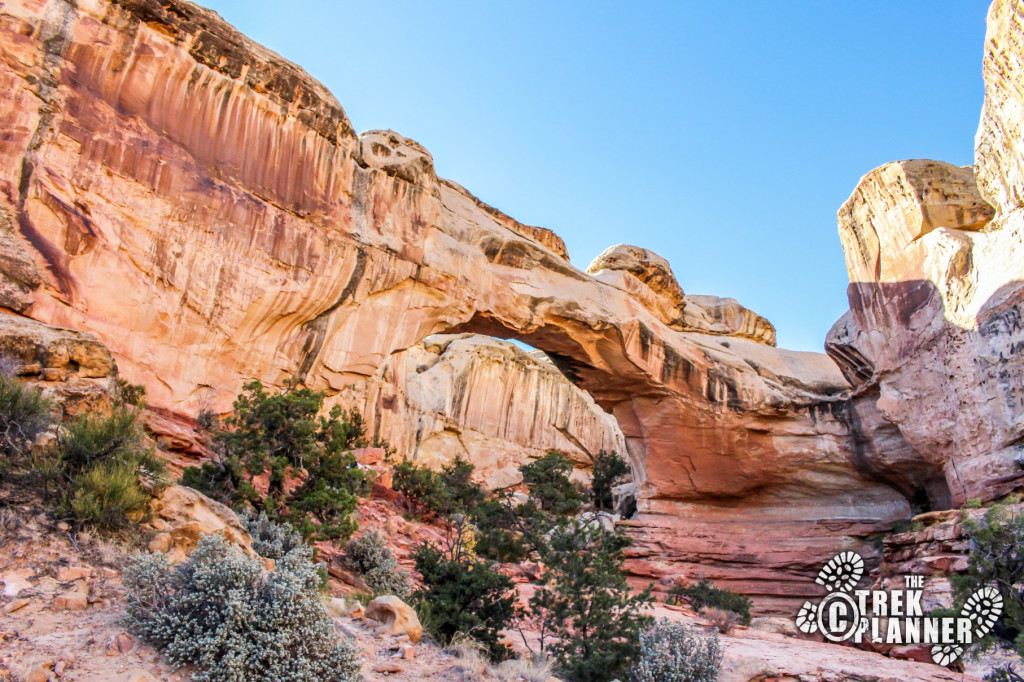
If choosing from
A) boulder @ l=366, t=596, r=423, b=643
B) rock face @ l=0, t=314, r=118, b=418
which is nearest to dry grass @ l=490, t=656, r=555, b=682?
boulder @ l=366, t=596, r=423, b=643

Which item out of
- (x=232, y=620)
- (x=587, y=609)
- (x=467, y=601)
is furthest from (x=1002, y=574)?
(x=232, y=620)

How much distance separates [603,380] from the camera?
2083 centimetres

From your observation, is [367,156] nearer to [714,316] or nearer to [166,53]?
[166,53]

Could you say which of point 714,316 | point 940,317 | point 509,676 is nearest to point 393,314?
point 509,676

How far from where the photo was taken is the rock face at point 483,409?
29.8 metres

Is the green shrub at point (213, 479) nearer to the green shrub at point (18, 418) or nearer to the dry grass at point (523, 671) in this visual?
the green shrub at point (18, 418)

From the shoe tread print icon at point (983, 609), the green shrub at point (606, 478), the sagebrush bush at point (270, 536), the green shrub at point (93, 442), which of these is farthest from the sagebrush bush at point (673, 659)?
the green shrub at point (606, 478)

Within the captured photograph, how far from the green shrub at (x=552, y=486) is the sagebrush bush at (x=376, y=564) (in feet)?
36.6

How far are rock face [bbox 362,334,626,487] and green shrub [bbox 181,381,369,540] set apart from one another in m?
16.1

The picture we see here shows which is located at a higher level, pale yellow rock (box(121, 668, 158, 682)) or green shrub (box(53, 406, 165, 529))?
green shrub (box(53, 406, 165, 529))

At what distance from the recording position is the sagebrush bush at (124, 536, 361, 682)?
4.78 meters

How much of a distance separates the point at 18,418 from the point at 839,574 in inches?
774

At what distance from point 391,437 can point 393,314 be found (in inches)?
549

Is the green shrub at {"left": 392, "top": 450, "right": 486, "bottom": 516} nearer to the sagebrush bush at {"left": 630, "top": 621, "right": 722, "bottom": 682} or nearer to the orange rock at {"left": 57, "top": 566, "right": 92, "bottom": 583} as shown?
the sagebrush bush at {"left": 630, "top": 621, "right": 722, "bottom": 682}
